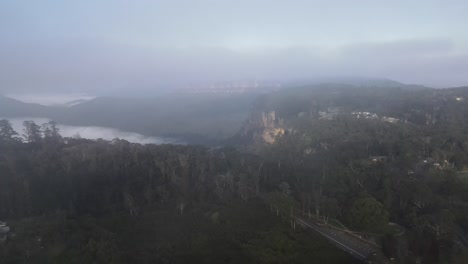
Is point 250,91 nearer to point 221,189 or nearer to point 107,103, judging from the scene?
point 107,103

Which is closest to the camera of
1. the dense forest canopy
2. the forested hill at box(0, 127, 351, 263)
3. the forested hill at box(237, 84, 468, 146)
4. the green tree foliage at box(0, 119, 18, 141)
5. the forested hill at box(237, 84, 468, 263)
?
the forested hill at box(0, 127, 351, 263)

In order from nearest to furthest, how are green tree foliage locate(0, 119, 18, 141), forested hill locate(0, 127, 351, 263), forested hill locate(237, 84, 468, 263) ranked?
1. forested hill locate(0, 127, 351, 263)
2. forested hill locate(237, 84, 468, 263)
3. green tree foliage locate(0, 119, 18, 141)

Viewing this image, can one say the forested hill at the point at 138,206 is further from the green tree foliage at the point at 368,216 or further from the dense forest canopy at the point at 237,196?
the green tree foliage at the point at 368,216

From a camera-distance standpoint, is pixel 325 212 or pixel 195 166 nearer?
pixel 325 212

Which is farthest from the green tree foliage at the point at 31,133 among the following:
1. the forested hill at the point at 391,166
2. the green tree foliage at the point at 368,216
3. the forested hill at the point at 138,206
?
the green tree foliage at the point at 368,216

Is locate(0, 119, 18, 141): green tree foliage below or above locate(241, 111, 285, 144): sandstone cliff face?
above

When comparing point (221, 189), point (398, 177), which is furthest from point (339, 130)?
point (221, 189)

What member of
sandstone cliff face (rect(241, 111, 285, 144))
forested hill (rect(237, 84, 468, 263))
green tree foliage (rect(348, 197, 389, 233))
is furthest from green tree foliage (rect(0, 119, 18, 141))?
green tree foliage (rect(348, 197, 389, 233))

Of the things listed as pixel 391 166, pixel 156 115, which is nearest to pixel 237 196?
pixel 391 166

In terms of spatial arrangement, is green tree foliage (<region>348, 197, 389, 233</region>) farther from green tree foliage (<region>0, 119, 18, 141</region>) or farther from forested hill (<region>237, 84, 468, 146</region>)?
green tree foliage (<region>0, 119, 18, 141</region>)

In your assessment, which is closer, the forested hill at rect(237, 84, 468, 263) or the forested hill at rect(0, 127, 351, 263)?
the forested hill at rect(0, 127, 351, 263)

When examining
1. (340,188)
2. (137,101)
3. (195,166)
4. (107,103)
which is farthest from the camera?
(137,101)
